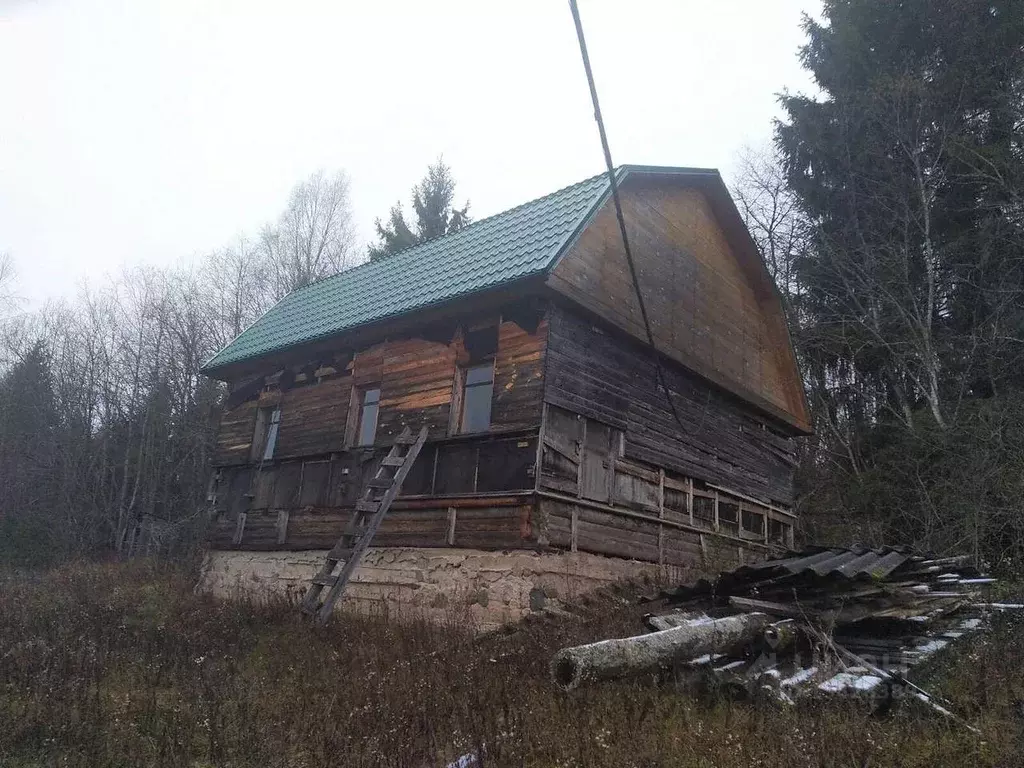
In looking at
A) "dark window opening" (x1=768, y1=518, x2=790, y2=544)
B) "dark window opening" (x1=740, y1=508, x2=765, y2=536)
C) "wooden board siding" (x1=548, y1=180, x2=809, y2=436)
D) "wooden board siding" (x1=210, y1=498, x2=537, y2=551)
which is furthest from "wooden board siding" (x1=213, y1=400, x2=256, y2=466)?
"dark window opening" (x1=768, y1=518, x2=790, y2=544)

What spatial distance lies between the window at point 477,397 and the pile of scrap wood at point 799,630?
13.8 feet

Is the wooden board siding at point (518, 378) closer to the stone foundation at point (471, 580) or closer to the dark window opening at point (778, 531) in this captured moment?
the stone foundation at point (471, 580)

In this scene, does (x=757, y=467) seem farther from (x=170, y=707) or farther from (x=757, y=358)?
(x=170, y=707)

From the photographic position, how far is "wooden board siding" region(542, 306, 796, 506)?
11102 millimetres

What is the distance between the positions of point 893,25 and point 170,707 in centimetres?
2439

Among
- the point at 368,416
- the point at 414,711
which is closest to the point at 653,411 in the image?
the point at 368,416

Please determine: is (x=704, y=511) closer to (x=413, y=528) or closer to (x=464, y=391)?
(x=464, y=391)

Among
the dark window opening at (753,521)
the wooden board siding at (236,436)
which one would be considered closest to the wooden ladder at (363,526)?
the wooden board siding at (236,436)

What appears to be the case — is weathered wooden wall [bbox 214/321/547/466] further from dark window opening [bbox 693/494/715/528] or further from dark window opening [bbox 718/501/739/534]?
dark window opening [bbox 718/501/739/534]

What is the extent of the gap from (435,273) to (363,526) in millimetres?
4892

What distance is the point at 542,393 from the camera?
10.6m

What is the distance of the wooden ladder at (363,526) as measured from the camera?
31.9 ft

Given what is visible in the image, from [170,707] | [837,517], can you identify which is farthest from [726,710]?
[837,517]

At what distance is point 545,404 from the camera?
34.6ft
